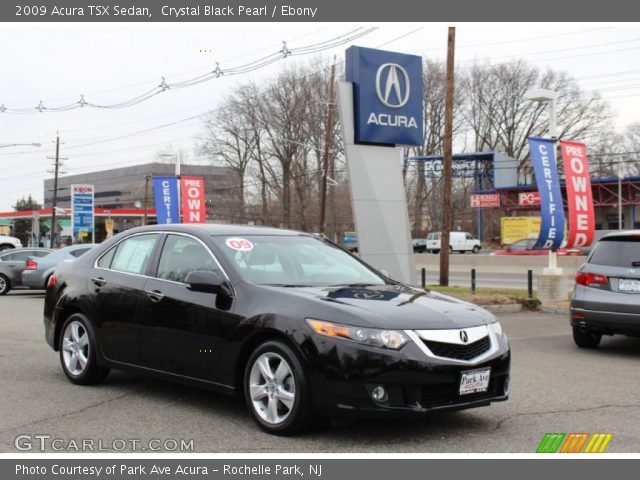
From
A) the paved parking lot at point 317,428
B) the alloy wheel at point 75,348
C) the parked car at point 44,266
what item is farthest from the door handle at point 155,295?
the parked car at point 44,266

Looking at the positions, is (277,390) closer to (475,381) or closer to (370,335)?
(370,335)

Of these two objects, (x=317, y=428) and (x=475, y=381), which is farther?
(x=317, y=428)

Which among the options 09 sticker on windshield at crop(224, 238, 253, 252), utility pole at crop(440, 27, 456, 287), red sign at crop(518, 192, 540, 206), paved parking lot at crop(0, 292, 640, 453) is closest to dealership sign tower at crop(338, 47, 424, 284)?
utility pole at crop(440, 27, 456, 287)

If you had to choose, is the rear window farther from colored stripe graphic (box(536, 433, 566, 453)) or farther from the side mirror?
the side mirror

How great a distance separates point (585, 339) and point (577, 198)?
6939 mm

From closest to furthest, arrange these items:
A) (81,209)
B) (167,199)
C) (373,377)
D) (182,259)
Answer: (373,377) < (182,259) < (167,199) < (81,209)

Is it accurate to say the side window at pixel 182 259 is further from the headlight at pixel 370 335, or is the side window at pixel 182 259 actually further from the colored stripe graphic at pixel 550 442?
the colored stripe graphic at pixel 550 442

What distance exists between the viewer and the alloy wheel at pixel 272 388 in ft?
17.0

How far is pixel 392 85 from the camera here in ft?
52.2

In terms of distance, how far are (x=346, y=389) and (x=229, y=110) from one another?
6349 cm

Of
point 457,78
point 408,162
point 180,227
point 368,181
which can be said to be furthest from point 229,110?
point 180,227

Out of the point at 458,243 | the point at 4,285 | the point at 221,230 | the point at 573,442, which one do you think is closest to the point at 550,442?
the point at 573,442

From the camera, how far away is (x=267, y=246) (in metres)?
6.34

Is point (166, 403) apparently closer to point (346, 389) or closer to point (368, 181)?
point (346, 389)
